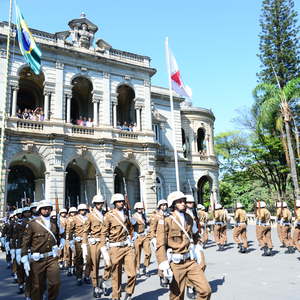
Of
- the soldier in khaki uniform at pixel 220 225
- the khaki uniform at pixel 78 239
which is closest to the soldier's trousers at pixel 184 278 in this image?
the khaki uniform at pixel 78 239

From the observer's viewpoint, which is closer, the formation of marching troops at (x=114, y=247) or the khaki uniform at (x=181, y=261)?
the khaki uniform at (x=181, y=261)

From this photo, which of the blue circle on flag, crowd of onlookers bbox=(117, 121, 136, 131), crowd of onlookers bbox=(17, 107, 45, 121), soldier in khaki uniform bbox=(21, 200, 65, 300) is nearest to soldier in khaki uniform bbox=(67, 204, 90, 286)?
soldier in khaki uniform bbox=(21, 200, 65, 300)

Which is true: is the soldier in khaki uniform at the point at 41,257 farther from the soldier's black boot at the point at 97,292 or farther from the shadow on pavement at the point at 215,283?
the shadow on pavement at the point at 215,283

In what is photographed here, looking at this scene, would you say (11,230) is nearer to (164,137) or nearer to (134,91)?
(134,91)

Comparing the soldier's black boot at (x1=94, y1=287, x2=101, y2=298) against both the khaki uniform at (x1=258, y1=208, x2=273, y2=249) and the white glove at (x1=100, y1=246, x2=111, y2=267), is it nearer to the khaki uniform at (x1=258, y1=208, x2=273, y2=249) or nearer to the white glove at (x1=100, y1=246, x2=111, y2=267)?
the white glove at (x1=100, y1=246, x2=111, y2=267)

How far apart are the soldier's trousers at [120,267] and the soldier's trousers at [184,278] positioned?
1.57 metres

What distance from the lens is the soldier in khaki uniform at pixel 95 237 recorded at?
24.1ft

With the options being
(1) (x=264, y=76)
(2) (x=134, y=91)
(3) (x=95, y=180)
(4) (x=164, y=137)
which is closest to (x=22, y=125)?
(3) (x=95, y=180)

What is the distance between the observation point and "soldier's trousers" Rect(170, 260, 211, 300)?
4805 millimetres

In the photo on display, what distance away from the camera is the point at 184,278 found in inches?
196

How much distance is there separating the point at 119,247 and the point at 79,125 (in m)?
14.7

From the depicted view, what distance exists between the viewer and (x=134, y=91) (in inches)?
909

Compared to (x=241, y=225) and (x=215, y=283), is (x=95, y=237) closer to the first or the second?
(x=215, y=283)

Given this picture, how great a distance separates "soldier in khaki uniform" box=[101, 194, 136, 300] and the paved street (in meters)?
0.65
